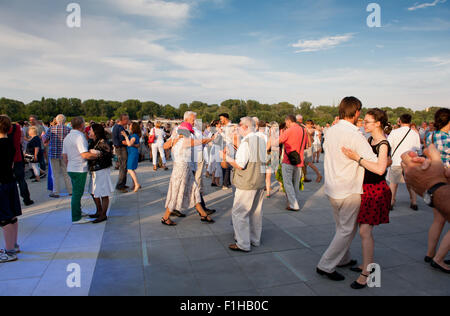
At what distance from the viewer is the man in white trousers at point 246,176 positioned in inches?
145

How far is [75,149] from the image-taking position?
15.5ft

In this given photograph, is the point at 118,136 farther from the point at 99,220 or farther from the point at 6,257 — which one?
the point at 6,257

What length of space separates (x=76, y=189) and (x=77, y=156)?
1.85ft

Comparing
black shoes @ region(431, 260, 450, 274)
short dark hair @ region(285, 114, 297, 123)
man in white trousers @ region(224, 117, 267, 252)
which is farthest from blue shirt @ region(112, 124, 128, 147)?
black shoes @ region(431, 260, 450, 274)

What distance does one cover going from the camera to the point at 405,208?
589cm

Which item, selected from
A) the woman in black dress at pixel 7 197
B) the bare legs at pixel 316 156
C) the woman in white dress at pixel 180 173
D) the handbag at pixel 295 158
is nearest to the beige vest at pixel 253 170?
the woman in white dress at pixel 180 173

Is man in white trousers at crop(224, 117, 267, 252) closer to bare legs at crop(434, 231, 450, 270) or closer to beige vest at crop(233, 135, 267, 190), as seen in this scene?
beige vest at crop(233, 135, 267, 190)

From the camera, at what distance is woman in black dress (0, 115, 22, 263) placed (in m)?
3.51

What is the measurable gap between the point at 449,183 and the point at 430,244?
1.48m

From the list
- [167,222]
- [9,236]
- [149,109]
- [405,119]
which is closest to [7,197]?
[9,236]

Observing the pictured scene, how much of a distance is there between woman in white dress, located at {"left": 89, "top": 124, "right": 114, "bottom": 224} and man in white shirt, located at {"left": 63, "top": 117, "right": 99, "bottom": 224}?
158 mm

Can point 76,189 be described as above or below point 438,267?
above

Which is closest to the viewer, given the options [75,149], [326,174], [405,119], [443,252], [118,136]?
[326,174]
